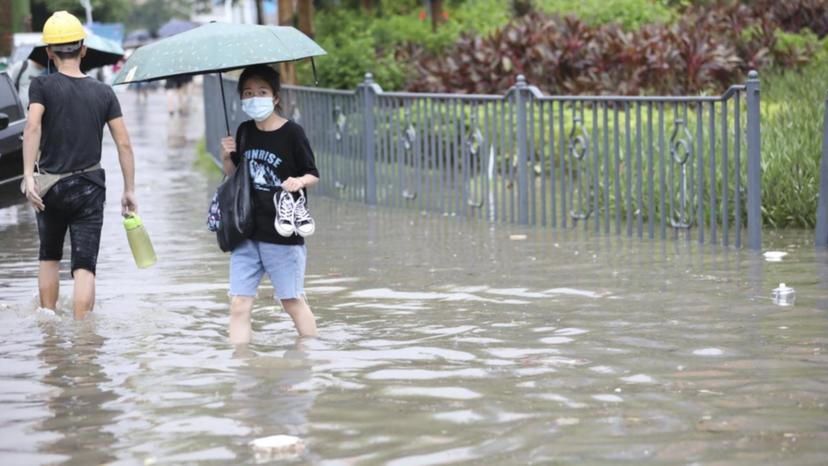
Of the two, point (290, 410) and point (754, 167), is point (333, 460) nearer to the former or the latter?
point (290, 410)

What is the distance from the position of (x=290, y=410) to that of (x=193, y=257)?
5.67 meters

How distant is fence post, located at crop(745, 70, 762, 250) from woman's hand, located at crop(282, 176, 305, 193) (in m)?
4.85

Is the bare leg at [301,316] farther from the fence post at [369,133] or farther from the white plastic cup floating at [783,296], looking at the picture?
the fence post at [369,133]

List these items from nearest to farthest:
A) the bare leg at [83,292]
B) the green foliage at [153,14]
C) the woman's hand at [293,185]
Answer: the woman's hand at [293,185] → the bare leg at [83,292] → the green foliage at [153,14]

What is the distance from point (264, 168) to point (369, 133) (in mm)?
7949

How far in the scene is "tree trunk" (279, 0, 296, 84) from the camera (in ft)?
69.8

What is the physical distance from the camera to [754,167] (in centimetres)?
1169

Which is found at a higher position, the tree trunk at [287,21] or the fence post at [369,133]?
the tree trunk at [287,21]

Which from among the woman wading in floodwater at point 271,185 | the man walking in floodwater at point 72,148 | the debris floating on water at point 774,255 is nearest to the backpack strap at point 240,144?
the woman wading in floodwater at point 271,185

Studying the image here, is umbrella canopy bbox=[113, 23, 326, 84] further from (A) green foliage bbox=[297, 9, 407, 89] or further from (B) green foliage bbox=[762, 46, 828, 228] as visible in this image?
(A) green foliage bbox=[297, 9, 407, 89]

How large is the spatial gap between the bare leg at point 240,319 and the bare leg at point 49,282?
4.82ft

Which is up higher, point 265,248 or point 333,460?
point 265,248

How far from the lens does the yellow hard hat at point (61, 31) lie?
848cm

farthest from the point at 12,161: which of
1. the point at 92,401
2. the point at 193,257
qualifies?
the point at 92,401
